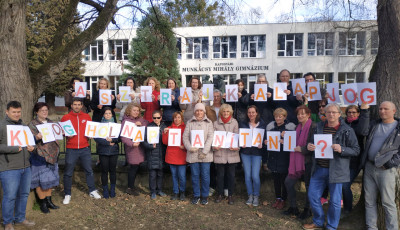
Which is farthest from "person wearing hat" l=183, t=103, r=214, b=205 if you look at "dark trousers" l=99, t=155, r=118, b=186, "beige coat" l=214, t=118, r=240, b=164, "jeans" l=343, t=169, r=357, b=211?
"jeans" l=343, t=169, r=357, b=211

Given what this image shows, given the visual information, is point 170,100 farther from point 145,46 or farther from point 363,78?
point 363,78

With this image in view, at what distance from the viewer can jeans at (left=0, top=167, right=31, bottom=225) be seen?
4.47 m

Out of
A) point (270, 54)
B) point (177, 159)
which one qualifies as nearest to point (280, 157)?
point (177, 159)

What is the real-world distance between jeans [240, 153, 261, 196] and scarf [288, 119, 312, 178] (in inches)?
26.7

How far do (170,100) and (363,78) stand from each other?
87.9 ft

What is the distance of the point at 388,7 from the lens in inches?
176

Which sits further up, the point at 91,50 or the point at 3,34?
the point at 91,50

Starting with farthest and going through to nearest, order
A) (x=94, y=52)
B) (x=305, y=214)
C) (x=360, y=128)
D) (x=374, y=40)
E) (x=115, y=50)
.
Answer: (x=94, y=52), (x=374, y=40), (x=115, y=50), (x=305, y=214), (x=360, y=128)

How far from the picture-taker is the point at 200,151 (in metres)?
5.77

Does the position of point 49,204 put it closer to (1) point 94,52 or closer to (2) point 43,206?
(2) point 43,206

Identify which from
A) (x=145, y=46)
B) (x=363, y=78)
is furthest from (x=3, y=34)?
A: (x=363, y=78)

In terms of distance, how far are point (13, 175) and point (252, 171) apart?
4013 millimetres

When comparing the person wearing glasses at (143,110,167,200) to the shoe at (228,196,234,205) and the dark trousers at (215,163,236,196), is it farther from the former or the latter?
the shoe at (228,196,234,205)

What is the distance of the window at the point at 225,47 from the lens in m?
29.2
